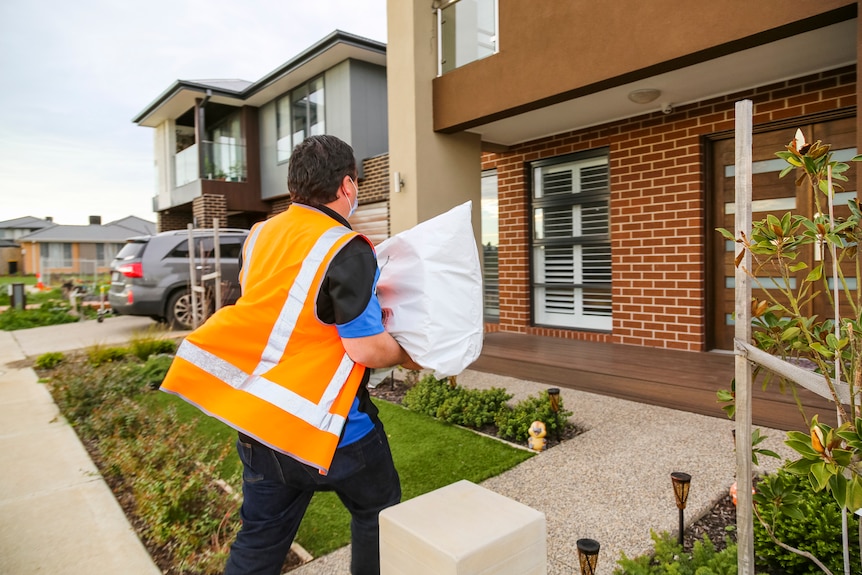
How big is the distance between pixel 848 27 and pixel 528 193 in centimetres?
412

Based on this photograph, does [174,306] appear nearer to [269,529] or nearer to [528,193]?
[528,193]

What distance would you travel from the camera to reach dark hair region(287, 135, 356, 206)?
161 centimetres

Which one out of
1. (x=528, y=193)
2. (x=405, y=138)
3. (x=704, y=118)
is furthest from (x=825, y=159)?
(x=528, y=193)

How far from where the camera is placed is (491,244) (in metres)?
8.34

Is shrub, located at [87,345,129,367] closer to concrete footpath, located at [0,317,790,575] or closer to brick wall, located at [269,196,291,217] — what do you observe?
concrete footpath, located at [0,317,790,575]

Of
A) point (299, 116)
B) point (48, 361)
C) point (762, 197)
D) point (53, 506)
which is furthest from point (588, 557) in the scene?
point (299, 116)

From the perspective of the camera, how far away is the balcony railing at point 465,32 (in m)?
6.11

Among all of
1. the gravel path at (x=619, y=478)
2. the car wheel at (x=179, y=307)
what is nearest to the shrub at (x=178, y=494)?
the gravel path at (x=619, y=478)

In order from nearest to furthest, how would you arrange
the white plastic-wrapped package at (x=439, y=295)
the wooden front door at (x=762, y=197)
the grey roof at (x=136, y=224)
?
the white plastic-wrapped package at (x=439, y=295), the wooden front door at (x=762, y=197), the grey roof at (x=136, y=224)

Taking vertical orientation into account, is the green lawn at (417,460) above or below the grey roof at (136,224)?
below

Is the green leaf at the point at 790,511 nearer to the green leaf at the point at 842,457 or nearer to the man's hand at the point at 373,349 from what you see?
the green leaf at the point at 842,457

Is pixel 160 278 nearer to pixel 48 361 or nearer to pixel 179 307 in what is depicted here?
pixel 179 307

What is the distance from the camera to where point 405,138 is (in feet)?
21.6

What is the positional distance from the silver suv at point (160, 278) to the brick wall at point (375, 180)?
3.08 m
